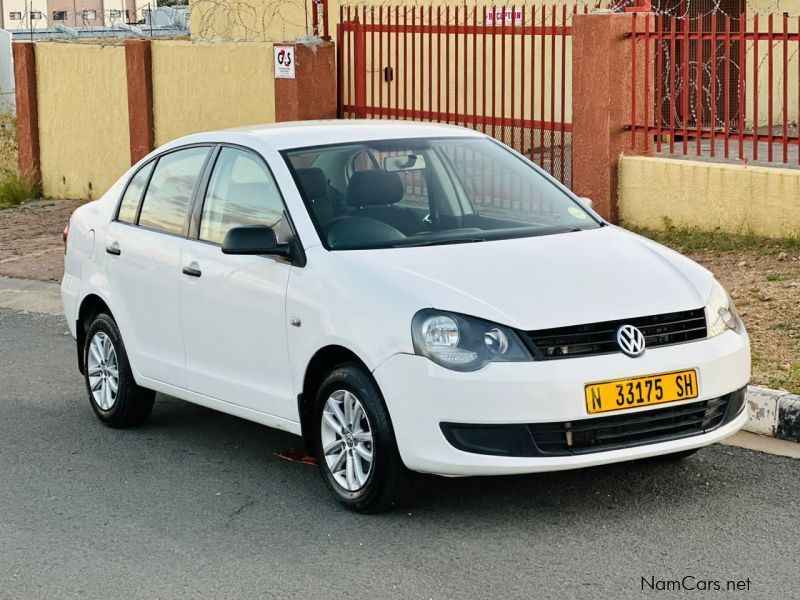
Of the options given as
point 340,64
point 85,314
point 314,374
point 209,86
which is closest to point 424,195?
point 314,374

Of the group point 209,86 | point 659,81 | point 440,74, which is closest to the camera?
point 659,81

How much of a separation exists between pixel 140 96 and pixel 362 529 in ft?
40.6

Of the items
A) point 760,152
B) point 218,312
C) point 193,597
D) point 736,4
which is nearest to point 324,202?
point 218,312

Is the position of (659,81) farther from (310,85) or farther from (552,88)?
(310,85)

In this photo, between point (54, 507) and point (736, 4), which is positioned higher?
point (736, 4)

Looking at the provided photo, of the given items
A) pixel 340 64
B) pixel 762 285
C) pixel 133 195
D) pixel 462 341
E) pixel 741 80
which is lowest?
pixel 762 285

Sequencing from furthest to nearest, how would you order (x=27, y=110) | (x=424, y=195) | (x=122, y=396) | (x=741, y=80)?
(x=27, y=110) → (x=741, y=80) → (x=122, y=396) → (x=424, y=195)

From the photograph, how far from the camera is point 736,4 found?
59.2ft

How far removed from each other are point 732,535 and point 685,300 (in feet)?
3.17

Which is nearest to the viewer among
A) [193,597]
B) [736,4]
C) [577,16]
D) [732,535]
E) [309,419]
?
[193,597]

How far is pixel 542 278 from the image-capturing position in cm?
595

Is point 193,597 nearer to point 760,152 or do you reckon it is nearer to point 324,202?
point 324,202

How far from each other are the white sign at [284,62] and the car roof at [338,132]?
801 centimetres

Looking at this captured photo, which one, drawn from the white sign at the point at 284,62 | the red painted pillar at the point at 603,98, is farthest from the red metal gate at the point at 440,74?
the white sign at the point at 284,62
